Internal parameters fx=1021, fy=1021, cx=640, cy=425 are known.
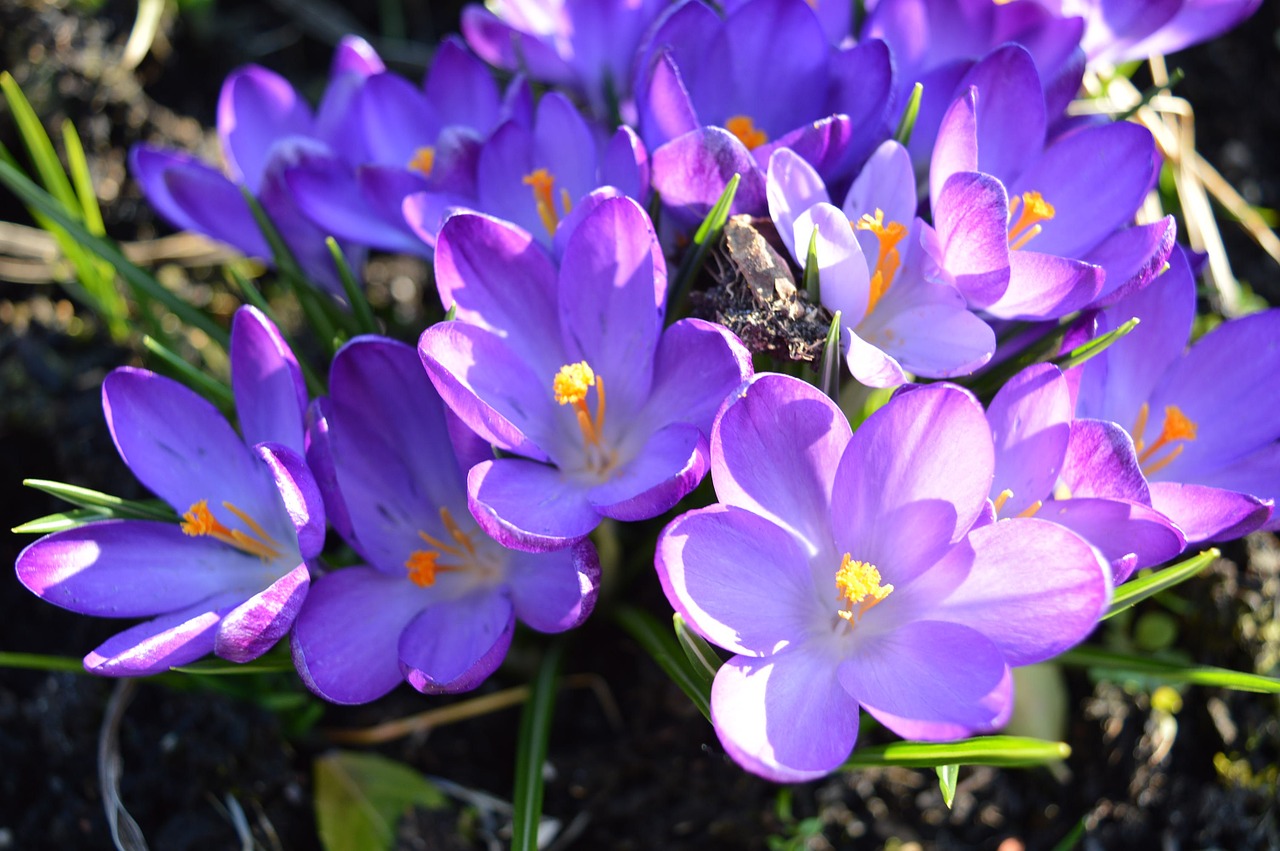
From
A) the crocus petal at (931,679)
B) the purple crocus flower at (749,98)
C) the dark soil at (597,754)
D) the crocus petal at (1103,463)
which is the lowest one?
the dark soil at (597,754)

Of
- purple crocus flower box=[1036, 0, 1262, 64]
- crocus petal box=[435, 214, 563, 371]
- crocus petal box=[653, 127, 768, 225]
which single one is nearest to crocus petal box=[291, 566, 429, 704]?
crocus petal box=[435, 214, 563, 371]

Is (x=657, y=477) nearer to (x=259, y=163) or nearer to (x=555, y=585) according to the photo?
(x=555, y=585)

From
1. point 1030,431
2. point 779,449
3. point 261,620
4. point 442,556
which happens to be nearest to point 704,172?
point 779,449

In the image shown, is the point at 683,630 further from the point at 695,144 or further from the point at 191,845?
the point at 191,845

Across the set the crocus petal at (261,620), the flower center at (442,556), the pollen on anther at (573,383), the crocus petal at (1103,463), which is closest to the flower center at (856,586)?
the crocus petal at (1103,463)

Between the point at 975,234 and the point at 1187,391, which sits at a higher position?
the point at 975,234

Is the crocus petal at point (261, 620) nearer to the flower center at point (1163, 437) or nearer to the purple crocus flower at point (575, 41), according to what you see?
the purple crocus flower at point (575, 41)
